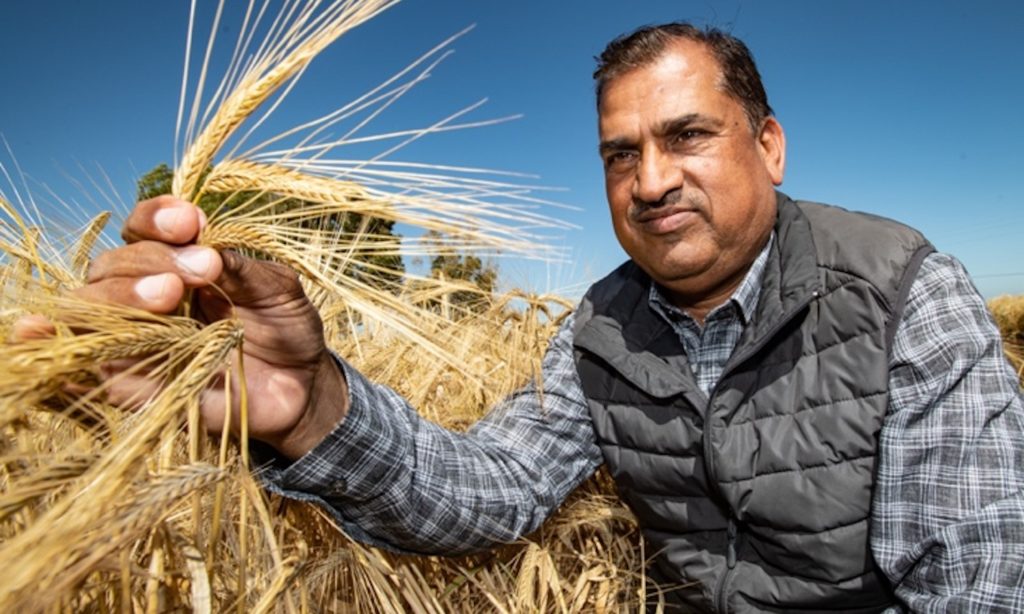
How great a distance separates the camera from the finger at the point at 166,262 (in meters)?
0.90

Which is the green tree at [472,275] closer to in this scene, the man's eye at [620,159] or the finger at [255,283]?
the man's eye at [620,159]

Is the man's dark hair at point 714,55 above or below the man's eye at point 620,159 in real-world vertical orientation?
above

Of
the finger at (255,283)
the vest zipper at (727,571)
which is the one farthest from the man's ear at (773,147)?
the finger at (255,283)

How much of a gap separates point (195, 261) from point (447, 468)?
801 millimetres

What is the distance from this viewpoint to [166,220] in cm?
90

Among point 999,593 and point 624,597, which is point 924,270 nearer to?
point 999,593

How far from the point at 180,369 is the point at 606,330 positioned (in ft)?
3.85

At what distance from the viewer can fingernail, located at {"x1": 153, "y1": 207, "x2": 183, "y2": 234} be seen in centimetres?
89

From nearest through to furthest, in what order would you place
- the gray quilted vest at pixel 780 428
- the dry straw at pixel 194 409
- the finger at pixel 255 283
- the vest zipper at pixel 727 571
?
the dry straw at pixel 194 409 < the finger at pixel 255 283 < the gray quilted vest at pixel 780 428 < the vest zipper at pixel 727 571

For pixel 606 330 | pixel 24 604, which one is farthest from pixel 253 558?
pixel 606 330

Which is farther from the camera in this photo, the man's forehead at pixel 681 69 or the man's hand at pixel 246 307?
the man's forehead at pixel 681 69

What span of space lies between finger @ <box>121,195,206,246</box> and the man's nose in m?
1.10

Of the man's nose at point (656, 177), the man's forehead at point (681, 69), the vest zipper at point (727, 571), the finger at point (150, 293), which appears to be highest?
the man's forehead at point (681, 69)

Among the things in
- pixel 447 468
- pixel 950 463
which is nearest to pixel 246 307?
pixel 447 468
